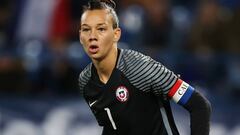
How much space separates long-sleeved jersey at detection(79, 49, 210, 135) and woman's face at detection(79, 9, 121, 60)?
5.4 inches

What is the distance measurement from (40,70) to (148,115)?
157 inches

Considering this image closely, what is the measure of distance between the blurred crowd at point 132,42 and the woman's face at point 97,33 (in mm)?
3632

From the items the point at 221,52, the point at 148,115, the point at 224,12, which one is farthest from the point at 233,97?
the point at 148,115

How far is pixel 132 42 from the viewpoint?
27.1 feet

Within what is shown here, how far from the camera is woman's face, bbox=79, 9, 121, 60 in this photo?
13.5 feet

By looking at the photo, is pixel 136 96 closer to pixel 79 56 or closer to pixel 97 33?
pixel 97 33

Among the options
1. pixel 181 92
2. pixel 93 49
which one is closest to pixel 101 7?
pixel 93 49

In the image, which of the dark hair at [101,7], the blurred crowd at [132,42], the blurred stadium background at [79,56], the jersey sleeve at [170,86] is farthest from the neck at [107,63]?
the blurred crowd at [132,42]

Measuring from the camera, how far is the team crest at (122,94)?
416 cm

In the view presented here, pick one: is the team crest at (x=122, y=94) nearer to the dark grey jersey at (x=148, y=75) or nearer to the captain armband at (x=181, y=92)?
the dark grey jersey at (x=148, y=75)

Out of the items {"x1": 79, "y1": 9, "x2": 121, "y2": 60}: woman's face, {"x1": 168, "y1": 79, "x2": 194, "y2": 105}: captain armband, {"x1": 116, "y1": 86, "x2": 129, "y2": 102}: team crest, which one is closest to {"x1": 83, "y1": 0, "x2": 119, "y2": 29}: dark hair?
{"x1": 79, "y1": 9, "x2": 121, "y2": 60}: woman's face

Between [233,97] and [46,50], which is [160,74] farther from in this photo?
[46,50]

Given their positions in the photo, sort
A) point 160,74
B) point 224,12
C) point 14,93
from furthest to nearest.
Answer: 1. point 224,12
2. point 14,93
3. point 160,74

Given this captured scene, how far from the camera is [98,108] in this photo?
430cm
